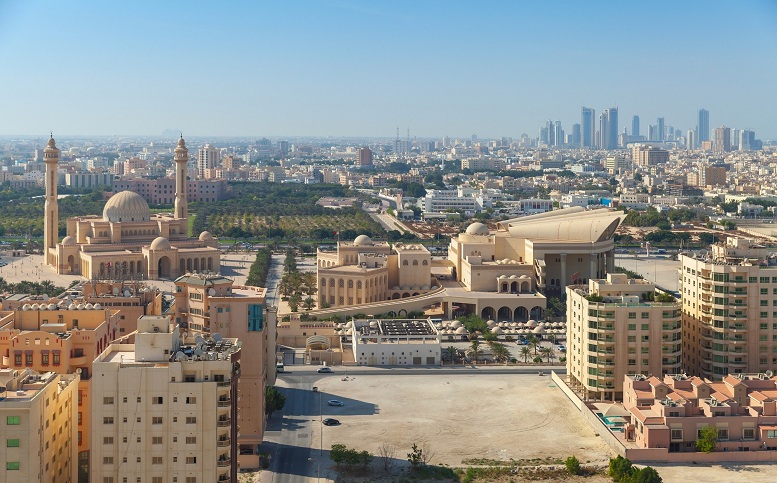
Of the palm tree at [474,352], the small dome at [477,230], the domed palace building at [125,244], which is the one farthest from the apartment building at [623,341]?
the domed palace building at [125,244]

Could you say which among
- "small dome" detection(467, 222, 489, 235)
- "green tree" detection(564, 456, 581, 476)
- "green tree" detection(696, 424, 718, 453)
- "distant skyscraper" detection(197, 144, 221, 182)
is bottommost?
"green tree" detection(564, 456, 581, 476)

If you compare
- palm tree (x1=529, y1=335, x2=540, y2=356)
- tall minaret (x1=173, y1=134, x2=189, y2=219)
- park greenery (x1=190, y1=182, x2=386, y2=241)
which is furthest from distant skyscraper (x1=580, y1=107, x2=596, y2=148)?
palm tree (x1=529, y1=335, x2=540, y2=356)

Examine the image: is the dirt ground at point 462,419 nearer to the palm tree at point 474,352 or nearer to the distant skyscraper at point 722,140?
the palm tree at point 474,352

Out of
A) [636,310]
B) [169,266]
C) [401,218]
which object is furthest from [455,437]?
[401,218]

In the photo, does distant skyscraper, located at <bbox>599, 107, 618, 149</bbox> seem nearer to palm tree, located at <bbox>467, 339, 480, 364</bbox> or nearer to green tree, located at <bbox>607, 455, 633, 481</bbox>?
palm tree, located at <bbox>467, 339, 480, 364</bbox>

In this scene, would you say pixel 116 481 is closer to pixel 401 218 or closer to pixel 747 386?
pixel 747 386

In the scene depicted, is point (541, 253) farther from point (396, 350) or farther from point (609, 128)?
point (609, 128)

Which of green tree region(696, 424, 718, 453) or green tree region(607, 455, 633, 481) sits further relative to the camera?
green tree region(696, 424, 718, 453)
